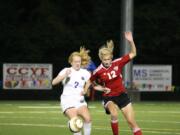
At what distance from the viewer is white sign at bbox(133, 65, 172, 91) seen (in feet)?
110

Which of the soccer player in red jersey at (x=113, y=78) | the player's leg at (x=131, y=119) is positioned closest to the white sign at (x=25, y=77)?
the soccer player in red jersey at (x=113, y=78)

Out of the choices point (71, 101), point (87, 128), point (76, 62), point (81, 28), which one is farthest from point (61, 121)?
point (81, 28)

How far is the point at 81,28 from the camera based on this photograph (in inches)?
1677

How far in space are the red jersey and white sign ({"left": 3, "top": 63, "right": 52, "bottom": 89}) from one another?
704 inches

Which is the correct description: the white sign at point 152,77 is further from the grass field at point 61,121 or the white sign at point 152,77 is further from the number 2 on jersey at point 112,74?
the number 2 on jersey at point 112,74

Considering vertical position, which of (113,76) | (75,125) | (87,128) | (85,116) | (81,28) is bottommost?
(87,128)

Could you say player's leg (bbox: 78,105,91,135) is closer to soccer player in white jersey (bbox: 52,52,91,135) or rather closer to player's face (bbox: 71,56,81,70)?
soccer player in white jersey (bbox: 52,52,91,135)

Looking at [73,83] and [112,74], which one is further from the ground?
[112,74]

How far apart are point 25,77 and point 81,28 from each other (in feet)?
33.6

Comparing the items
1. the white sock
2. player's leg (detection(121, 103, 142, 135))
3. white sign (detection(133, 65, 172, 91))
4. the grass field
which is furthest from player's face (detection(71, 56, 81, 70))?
white sign (detection(133, 65, 172, 91))

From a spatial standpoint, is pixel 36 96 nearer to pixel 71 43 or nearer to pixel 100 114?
pixel 71 43

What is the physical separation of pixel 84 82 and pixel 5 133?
3418 millimetres

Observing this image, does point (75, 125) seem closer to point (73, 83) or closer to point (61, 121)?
point (73, 83)

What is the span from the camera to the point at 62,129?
59.8ft
